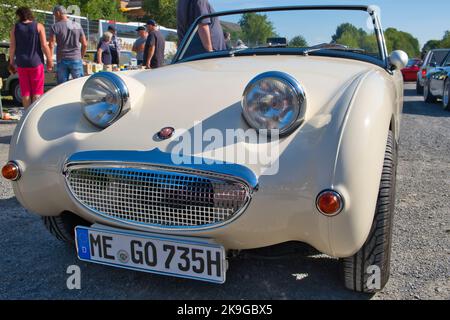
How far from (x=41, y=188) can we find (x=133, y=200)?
1.71 feet

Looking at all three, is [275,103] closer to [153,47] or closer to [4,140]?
[4,140]

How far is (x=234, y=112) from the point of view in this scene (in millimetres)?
2137

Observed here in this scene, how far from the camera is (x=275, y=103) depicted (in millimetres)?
2002

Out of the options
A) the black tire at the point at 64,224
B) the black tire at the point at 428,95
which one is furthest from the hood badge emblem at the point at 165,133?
the black tire at the point at 428,95

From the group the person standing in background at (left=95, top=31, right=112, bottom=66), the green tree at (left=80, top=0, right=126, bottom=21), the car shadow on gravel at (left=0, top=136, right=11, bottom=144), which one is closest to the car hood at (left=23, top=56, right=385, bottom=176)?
the car shadow on gravel at (left=0, top=136, right=11, bottom=144)

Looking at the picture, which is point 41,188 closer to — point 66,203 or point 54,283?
point 66,203

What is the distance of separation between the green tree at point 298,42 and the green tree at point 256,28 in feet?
0.61

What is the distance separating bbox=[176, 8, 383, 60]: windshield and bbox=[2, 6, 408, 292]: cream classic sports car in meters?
1.09

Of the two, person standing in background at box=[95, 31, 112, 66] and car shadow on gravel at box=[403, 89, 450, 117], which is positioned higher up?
person standing in background at box=[95, 31, 112, 66]

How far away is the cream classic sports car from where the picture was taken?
1828 mm

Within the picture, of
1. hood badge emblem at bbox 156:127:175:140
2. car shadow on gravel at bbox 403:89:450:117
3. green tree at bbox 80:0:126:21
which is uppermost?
green tree at bbox 80:0:126:21

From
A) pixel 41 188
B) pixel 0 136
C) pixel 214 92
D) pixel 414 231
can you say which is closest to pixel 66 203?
pixel 41 188

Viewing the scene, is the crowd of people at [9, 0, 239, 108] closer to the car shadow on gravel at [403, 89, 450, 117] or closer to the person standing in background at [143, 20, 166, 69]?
the person standing in background at [143, 20, 166, 69]

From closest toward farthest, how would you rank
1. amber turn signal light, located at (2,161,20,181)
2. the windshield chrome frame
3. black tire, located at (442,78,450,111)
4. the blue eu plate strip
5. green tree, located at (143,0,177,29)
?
the blue eu plate strip → amber turn signal light, located at (2,161,20,181) → the windshield chrome frame → black tire, located at (442,78,450,111) → green tree, located at (143,0,177,29)
